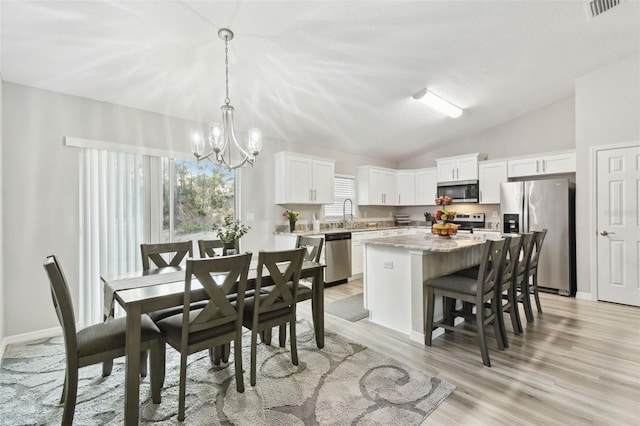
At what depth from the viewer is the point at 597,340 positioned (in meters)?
2.87

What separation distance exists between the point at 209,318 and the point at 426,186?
5.69 meters

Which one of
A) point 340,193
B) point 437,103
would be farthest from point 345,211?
point 437,103

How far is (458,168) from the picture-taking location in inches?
236

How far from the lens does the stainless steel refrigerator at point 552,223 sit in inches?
171

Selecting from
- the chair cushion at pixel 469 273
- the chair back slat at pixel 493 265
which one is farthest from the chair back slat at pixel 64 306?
the chair cushion at pixel 469 273

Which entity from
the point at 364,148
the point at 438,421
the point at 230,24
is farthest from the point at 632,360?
the point at 364,148

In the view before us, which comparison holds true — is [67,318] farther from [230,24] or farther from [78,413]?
[230,24]

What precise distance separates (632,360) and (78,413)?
4.13 meters

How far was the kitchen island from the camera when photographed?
114 inches

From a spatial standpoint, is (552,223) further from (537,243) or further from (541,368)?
(541,368)

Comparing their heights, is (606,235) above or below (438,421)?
above

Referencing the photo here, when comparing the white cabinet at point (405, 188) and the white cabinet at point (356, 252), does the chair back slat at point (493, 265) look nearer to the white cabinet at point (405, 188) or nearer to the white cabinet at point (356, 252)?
the white cabinet at point (356, 252)

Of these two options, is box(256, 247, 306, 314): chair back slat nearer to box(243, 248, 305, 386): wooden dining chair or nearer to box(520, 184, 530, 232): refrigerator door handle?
box(243, 248, 305, 386): wooden dining chair

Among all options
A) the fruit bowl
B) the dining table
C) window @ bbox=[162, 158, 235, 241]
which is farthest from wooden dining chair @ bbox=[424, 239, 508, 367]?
window @ bbox=[162, 158, 235, 241]
